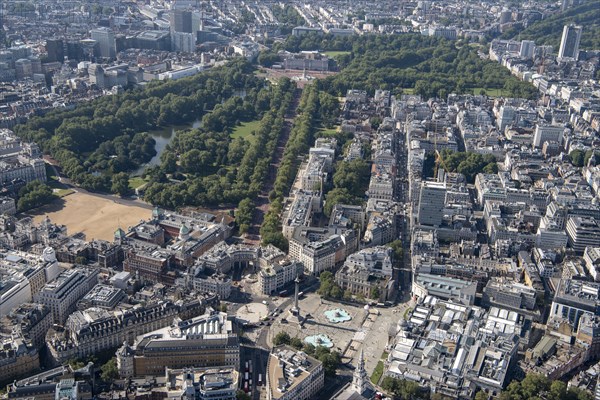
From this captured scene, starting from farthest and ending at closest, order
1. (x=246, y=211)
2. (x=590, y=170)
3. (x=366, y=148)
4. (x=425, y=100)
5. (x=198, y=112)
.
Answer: (x=425, y=100), (x=198, y=112), (x=366, y=148), (x=590, y=170), (x=246, y=211)

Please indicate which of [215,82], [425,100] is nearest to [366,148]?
[425,100]

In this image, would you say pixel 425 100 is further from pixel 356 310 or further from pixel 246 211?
pixel 356 310

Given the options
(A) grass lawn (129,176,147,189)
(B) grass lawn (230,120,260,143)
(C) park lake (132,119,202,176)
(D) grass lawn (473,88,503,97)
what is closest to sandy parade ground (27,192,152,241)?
(A) grass lawn (129,176,147,189)

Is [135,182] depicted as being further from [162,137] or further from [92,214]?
[162,137]

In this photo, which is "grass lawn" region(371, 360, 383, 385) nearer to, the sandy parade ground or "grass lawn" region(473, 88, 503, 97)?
the sandy parade ground

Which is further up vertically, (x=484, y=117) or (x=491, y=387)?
(x=484, y=117)

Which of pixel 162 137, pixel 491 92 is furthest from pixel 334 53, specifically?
pixel 162 137
